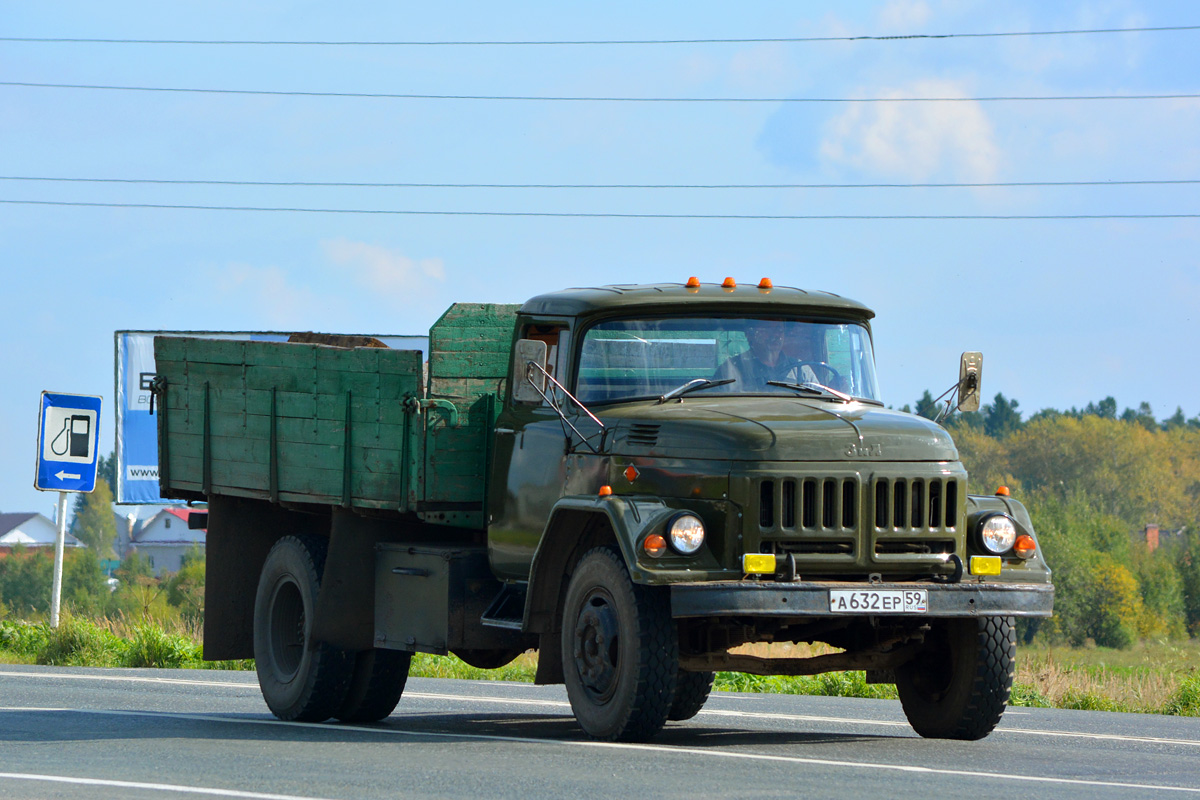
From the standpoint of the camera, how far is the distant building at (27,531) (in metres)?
185

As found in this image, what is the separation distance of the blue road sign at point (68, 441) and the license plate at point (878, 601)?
50.9ft

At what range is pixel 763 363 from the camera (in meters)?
10.7

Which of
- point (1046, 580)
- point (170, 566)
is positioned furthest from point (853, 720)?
point (170, 566)

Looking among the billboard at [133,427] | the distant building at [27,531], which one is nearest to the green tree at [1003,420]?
the distant building at [27,531]

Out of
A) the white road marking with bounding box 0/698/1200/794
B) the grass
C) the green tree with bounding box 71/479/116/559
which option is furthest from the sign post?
the green tree with bounding box 71/479/116/559

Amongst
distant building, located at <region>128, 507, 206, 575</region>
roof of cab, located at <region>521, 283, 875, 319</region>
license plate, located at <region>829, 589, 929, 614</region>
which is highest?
roof of cab, located at <region>521, 283, 875, 319</region>

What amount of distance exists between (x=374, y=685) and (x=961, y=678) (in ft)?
14.1

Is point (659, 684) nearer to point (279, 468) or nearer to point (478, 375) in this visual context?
point (478, 375)

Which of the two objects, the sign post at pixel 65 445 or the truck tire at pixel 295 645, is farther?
the sign post at pixel 65 445

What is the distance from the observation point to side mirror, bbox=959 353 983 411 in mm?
10922

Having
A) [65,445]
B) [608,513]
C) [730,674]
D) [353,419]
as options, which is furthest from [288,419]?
[65,445]

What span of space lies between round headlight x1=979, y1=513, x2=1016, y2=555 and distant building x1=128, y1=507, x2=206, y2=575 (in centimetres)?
17226

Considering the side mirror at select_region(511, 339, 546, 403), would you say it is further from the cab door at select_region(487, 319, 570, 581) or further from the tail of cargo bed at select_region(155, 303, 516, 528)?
the tail of cargo bed at select_region(155, 303, 516, 528)

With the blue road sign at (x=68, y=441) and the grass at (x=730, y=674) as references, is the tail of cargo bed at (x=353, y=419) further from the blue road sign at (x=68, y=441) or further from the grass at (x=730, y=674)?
the blue road sign at (x=68, y=441)
